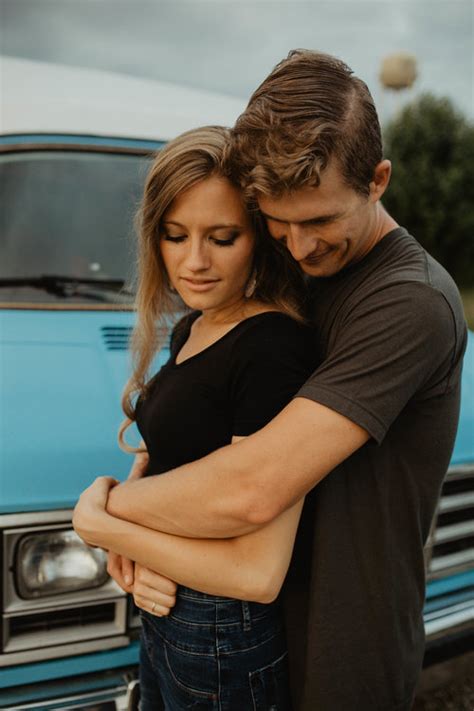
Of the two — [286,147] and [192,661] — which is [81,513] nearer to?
[192,661]

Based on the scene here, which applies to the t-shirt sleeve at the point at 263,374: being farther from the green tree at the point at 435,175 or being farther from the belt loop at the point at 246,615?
the green tree at the point at 435,175

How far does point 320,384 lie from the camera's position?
55.7 inches

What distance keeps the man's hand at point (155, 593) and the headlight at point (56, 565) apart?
0.37 m

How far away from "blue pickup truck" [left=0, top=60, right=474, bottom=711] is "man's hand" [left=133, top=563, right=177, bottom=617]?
381mm

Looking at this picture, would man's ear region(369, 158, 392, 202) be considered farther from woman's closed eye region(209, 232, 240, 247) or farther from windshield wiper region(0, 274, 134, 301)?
windshield wiper region(0, 274, 134, 301)

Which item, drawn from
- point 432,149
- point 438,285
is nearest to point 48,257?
point 438,285

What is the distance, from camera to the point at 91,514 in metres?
1.70

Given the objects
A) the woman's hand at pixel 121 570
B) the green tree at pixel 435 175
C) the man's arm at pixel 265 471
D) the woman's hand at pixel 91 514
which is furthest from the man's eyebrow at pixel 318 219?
the green tree at pixel 435 175

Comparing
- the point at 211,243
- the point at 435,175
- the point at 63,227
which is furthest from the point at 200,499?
the point at 435,175

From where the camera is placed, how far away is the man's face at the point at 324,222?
1.50m

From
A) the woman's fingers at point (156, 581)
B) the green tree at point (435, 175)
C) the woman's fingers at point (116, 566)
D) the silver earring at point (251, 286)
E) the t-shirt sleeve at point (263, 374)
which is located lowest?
the green tree at point (435, 175)

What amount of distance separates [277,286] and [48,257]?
1553mm

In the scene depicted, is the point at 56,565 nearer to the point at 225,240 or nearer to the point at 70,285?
the point at 225,240

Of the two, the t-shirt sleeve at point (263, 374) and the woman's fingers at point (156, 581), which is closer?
the t-shirt sleeve at point (263, 374)
